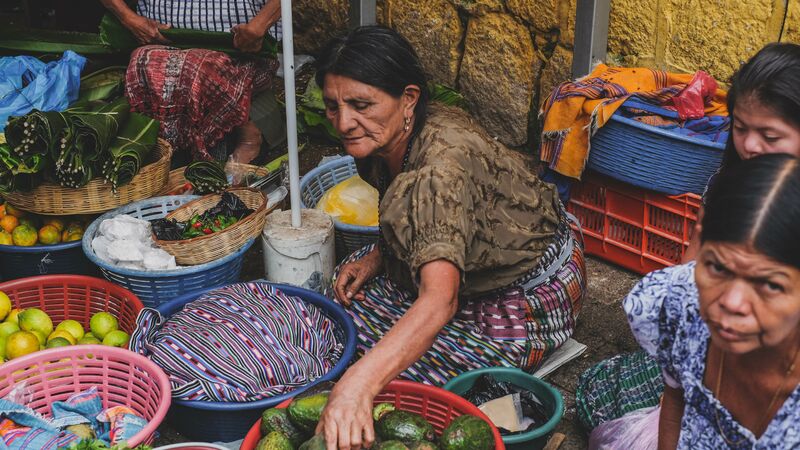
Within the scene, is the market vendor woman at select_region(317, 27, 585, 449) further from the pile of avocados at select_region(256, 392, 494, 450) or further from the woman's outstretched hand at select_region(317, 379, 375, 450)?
the pile of avocados at select_region(256, 392, 494, 450)

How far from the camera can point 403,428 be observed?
7.25 ft

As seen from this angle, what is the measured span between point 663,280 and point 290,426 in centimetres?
107

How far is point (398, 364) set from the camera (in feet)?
6.80

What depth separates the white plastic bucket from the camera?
3.61 meters

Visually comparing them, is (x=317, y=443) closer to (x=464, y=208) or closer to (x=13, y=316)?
(x=464, y=208)

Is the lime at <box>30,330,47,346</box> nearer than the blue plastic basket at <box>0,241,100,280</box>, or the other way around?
the lime at <box>30,330,47,346</box>

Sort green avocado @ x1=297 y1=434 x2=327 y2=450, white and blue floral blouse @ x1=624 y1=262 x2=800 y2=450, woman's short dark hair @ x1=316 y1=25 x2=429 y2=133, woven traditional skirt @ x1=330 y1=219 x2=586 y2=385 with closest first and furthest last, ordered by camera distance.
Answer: white and blue floral blouse @ x1=624 y1=262 x2=800 y2=450 < green avocado @ x1=297 y1=434 x2=327 y2=450 < woman's short dark hair @ x1=316 y1=25 x2=429 y2=133 < woven traditional skirt @ x1=330 y1=219 x2=586 y2=385

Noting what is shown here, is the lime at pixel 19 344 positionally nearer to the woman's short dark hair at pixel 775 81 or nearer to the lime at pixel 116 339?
the lime at pixel 116 339

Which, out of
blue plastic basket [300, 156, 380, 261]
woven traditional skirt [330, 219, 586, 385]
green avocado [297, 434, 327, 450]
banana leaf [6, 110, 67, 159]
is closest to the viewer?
green avocado [297, 434, 327, 450]

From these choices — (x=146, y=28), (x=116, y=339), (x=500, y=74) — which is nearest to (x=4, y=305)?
(x=116, y=339)

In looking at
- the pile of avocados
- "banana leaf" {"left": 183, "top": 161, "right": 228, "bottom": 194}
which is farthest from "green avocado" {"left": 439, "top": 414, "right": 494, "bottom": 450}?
"banana leaf" {"left": 183, "top": 161, "right": 228, "bottom": 194}

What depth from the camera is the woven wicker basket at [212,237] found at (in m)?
3.49

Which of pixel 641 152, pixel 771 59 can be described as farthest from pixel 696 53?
pixel 771 59

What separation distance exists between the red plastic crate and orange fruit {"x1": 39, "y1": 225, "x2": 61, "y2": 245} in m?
2.42
